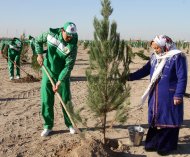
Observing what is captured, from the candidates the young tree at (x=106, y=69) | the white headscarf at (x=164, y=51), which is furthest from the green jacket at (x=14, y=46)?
the white headscarf at (x=164, y=51)

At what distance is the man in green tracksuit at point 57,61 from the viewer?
5.66 m

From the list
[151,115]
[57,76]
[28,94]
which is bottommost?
[28,94]

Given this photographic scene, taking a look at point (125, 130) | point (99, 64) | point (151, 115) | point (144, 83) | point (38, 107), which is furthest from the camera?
point (144, 83)

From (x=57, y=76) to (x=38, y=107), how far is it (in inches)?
109

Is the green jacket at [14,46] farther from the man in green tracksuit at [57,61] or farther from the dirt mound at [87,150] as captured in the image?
the dirt mound at [87,150]

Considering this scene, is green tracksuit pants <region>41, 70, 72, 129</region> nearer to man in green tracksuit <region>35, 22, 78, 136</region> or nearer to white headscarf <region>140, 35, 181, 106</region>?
man in green tracksuit <region>35, 22, 78, 136</region>

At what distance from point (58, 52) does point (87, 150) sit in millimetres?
1827

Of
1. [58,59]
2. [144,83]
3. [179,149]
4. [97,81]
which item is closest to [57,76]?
[58,59]

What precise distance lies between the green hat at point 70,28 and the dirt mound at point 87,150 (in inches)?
66.3

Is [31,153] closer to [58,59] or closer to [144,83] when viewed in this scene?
[58,59]

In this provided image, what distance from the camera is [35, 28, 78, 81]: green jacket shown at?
5.70 metres

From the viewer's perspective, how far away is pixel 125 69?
519 centimetres

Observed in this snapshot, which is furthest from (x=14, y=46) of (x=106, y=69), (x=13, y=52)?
(x=106, y=69)

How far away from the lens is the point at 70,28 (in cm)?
547
